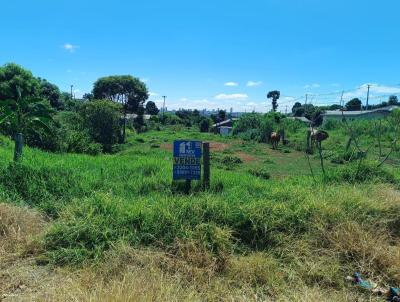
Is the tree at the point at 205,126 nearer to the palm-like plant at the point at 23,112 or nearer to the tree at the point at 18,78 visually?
the tree at the point at 18,78

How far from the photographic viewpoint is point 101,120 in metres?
28.5

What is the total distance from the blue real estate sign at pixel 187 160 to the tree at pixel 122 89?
127ft

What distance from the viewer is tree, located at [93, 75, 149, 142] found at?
45.4m

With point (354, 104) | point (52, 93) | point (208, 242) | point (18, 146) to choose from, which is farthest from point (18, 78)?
point (354, 104)

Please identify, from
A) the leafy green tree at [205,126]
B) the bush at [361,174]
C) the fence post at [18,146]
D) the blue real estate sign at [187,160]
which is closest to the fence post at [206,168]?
the blue real estate sign at [187,160]

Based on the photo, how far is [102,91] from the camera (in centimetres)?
4622

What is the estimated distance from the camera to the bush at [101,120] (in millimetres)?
28234

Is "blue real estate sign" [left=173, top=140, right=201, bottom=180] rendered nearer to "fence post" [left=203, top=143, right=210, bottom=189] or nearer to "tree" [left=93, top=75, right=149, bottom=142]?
"fence post" [left=203, top=143, right=210, bottom=189]

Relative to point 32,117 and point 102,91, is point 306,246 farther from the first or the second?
point 102,91

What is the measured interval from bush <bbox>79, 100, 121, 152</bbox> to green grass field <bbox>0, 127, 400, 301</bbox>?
2190 cm

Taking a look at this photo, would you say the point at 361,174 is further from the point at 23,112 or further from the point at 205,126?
the point at 205,126

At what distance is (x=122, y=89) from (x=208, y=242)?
42.8 m

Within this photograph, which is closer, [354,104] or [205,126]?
[205,126]

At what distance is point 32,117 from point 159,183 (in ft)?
14.3
